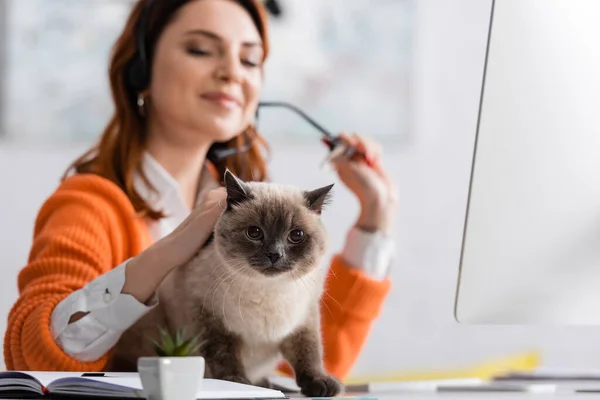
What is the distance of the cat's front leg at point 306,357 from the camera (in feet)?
A: 3.16

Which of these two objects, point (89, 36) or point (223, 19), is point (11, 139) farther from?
point (223, 19)

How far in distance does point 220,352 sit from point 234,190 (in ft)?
0.78

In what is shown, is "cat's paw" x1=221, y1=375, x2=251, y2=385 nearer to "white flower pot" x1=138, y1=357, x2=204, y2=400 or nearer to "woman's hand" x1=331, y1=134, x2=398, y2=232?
"white flower pot" x1=138, y1=357, x2=204, y2=400

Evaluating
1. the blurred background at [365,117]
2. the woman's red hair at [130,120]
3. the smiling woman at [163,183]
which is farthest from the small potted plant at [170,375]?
the blurred background at [365,117]

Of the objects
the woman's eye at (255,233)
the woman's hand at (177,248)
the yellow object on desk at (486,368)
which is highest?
the woman's eye at (255,233)

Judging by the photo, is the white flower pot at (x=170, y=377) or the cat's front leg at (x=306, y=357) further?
the cat's front leg at (x=306, y=357)

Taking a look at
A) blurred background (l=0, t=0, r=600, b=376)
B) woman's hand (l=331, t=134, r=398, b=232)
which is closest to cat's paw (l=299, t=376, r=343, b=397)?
woman's hand (l=331, t=134, r=398, b=232)

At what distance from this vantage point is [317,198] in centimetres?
96

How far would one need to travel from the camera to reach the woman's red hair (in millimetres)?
1394

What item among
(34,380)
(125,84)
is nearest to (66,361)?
(34,380)

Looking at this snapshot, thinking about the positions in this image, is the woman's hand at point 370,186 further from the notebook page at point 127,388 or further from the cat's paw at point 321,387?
the notebook page at point 127,388

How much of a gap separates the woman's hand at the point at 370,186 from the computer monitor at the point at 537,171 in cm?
58

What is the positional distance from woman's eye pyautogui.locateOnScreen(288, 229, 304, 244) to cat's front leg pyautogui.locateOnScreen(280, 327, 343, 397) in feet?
0.51

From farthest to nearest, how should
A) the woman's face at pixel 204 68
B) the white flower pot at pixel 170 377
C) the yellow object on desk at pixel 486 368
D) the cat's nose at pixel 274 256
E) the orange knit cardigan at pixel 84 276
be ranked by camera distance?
the yellow object on desk at pixel 486 368
the woman's face at pixel 204 68
the orange knit cardigan at pixel 84 276
the cat's nose at pixel 274 256
the white flower pot at pixel 170 377
